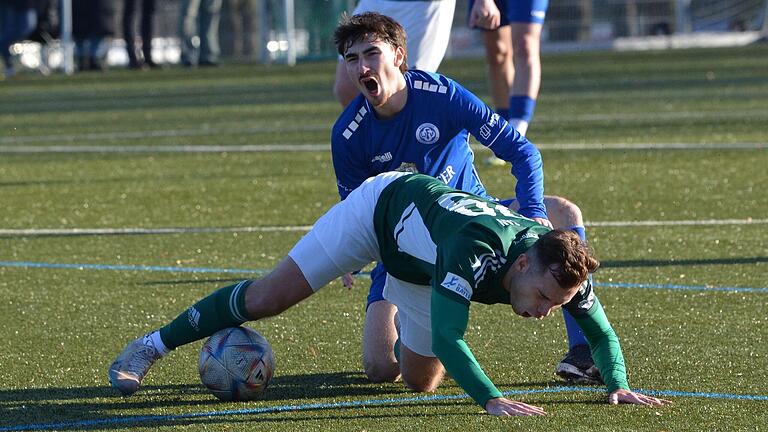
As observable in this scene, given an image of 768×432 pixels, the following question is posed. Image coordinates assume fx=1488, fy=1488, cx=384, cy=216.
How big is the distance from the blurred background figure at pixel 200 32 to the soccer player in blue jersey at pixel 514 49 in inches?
544

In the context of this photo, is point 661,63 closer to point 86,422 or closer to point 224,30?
point 224,30

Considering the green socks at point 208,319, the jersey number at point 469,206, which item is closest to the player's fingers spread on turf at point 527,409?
the jersey number at point 469,206

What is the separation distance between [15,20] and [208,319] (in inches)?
767

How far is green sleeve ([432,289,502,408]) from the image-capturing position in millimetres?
4195

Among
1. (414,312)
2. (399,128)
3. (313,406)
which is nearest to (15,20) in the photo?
(399,128)

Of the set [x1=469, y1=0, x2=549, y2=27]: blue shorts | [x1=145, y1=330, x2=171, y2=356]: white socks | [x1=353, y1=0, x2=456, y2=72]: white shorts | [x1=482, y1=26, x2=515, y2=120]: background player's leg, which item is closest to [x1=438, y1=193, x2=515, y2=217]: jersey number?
[x1=145, y1=330, x2=171, y2=356]: white socks

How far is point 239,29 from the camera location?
2889 cm

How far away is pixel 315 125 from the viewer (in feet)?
45.3

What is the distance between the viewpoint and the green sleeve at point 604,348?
15.1 ft

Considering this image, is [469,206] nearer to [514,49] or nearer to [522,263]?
[522,263]

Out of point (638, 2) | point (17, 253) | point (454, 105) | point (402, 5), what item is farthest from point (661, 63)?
point (454, 105)

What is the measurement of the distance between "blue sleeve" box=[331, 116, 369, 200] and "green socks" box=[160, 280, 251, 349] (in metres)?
0.65

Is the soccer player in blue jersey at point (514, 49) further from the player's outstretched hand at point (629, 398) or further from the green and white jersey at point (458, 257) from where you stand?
the player's outstretched hand at point (629, 398)

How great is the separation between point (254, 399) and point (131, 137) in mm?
8813
